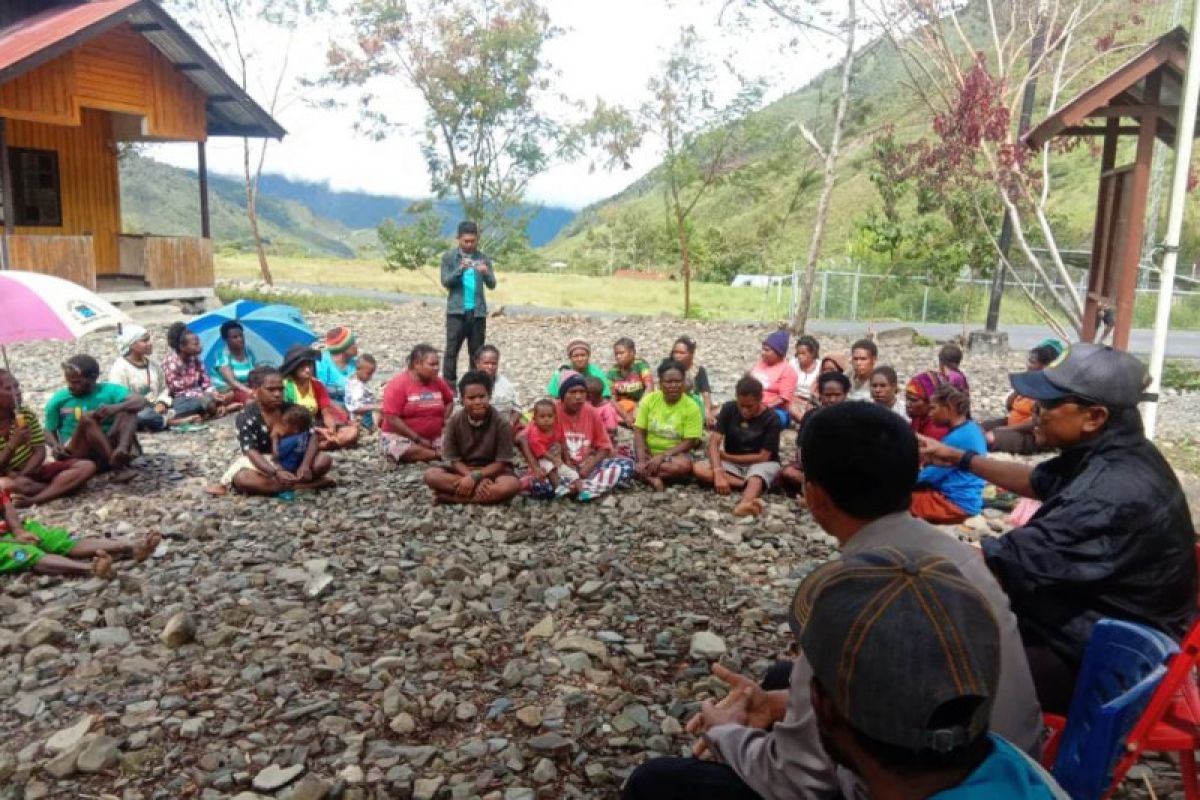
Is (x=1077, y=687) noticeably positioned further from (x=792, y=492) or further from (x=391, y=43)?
(x=391, y=43)

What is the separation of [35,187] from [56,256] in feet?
8.79

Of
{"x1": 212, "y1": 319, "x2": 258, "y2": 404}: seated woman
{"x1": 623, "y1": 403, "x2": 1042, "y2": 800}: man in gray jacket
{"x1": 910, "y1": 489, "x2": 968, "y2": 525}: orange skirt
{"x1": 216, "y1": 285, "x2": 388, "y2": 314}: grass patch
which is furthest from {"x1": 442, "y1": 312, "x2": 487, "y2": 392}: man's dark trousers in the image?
{"x1": 216, "y1": 285, "x2": 388, "y2": 314}: grass patch

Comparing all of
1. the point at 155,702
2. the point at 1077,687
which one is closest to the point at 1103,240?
the point at 1077,687

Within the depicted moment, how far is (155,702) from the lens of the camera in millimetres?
3779

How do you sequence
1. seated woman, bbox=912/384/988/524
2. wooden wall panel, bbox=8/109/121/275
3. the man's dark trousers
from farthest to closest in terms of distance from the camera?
1. wooden wall panel, bbox=8/109/121/275
2. the man's dark trousers
3. seated woman, bbox=912/384/988/524

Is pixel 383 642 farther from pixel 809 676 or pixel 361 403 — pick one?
pixel 361 403

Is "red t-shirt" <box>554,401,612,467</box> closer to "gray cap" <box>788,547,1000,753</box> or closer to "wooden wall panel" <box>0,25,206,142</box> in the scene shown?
"gray cap" <box>788,547,1000,753</box>

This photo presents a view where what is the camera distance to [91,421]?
718 cm

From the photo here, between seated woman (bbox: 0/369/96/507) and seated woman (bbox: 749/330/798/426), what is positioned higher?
Result: seated woman (bbox: 749/330/798/426)

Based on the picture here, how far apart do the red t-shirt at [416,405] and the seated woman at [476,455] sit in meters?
1.13

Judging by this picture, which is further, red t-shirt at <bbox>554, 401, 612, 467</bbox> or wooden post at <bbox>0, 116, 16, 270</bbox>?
wooden post at <bbox>0, 116, 16, 270</bbox>

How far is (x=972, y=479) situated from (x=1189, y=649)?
3801mm

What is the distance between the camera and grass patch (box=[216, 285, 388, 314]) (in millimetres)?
21859

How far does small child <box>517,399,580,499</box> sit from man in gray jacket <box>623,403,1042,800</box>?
173 inches
